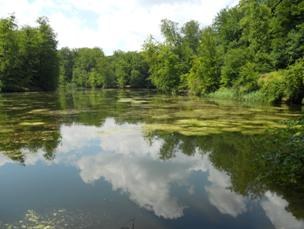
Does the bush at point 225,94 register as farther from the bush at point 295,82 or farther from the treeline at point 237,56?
the bush at point 295,82

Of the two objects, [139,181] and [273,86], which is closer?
[139,181]

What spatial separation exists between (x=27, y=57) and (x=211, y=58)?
34.3m

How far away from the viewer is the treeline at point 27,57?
2372 inches

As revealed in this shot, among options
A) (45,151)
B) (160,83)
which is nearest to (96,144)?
(45,151)

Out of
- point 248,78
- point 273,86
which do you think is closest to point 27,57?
point 248,78

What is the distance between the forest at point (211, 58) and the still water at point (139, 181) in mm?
8089

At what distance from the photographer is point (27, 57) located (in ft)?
221

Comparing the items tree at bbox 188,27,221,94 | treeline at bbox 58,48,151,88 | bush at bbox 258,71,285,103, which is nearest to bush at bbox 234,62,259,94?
bush at bbox 258,71,285,103

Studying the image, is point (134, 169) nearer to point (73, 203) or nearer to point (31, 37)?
point (73, 203)

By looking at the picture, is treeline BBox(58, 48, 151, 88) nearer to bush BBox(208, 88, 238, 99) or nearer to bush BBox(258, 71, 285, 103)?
bush BBox(208, 88, 238, 99)

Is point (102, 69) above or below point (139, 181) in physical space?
below

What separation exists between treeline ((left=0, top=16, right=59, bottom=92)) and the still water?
46.9m

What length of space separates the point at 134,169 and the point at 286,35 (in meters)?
27.5

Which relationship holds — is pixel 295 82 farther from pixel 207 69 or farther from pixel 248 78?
pixel 207 69
